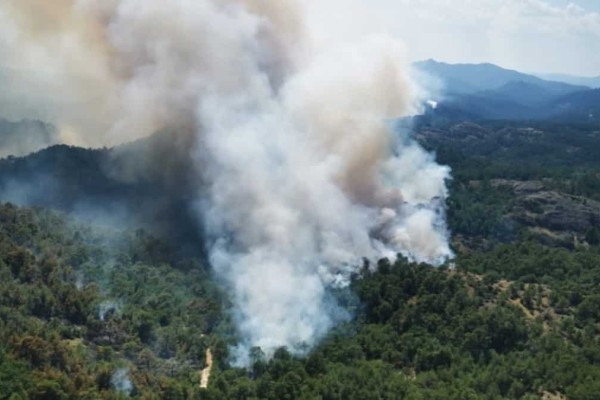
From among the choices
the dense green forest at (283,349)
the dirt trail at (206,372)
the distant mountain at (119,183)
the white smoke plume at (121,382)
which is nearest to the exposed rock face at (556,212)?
the dense green forest at (283,349)

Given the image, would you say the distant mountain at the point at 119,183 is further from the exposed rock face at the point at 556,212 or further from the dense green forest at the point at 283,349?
the exposed rock face at the point at 556,212

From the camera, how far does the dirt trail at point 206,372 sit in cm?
4953

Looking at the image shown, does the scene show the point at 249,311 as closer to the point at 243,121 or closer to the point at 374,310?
the point at 374,310

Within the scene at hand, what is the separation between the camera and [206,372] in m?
51.7

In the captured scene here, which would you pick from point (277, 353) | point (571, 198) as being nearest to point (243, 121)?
point (277, 353)

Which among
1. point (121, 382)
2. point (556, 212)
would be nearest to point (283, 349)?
point (121, 382)

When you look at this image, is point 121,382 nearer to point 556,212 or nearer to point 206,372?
point 206,372

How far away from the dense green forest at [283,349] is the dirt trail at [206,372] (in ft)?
1.72

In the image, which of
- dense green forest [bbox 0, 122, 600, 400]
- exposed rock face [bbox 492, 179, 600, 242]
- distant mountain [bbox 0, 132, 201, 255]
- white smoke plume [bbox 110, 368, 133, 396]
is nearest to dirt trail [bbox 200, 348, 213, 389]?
dense green forest [bbox 0, 122, 600, 400]

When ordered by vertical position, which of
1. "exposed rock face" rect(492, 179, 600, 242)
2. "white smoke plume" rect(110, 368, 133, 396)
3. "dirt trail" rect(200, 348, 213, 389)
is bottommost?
"white smoke plume" rect(110, 368, 133, 396)

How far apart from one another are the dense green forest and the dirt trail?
525mm

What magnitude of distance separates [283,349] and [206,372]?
19.5 feet

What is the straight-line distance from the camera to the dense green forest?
1827 inches

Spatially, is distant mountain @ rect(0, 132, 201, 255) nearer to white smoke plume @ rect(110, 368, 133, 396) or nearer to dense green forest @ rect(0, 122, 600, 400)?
dense green forest @ rect(0, 122, 600, 400)
